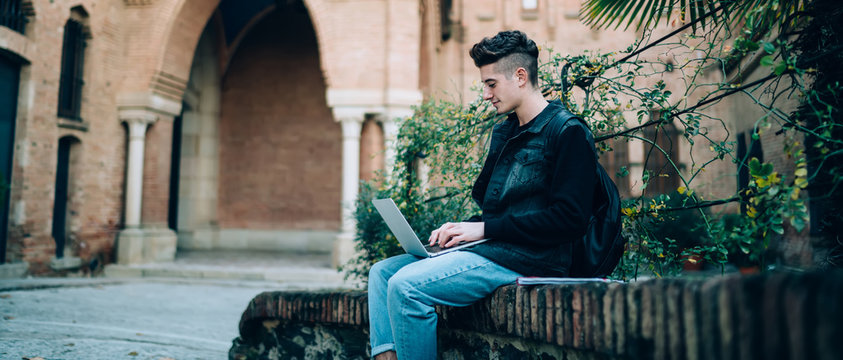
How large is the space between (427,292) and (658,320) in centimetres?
79

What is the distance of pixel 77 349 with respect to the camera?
371 cm

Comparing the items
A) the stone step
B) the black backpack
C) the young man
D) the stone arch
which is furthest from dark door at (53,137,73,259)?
the black backpack

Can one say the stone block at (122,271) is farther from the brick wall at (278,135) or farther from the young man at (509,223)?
the young man at (509,223)

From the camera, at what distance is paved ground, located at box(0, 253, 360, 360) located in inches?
152

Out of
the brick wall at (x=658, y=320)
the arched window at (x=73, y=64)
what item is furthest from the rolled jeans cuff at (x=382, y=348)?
the arched window at (x=73, y=64)

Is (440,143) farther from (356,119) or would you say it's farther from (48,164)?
(48,164)

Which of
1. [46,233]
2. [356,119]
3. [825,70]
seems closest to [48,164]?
[46,233]

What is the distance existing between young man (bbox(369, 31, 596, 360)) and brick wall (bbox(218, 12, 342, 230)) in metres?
11.5

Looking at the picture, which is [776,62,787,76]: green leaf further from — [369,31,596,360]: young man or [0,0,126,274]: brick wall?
[0,0,126,274]: brick wall

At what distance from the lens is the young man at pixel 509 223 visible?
1919 millimetres

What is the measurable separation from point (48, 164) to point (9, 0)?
251 centimetres

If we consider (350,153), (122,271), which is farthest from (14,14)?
(350,153)

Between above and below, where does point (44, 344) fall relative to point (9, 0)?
below

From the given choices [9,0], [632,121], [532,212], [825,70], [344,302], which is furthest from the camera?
Answer: [632,121]
